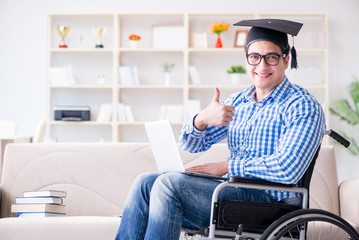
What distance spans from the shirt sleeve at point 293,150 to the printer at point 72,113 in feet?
14.4

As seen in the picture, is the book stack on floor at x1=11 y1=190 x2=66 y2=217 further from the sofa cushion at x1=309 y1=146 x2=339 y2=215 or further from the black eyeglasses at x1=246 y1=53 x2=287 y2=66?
the sofa cushion at x1=309 y1=146 x2=339 y2=215

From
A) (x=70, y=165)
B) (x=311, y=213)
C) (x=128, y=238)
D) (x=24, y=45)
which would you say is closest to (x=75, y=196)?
(x=70, y=165)

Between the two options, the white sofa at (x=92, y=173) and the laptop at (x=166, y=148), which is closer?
the laptop at (x=166, y=148)

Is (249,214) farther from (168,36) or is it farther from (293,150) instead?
(168,36)

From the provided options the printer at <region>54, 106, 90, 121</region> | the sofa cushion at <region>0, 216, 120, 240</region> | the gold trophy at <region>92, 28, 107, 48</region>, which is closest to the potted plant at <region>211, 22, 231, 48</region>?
the gold trophy at <region>92, 28, 107, 48</region>

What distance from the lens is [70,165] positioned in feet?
9.23

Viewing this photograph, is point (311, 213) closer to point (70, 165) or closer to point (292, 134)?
point (292, 134)

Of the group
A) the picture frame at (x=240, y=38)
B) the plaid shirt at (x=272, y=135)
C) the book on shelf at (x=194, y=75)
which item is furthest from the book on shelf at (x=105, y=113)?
the plaid shirt at (x=272, y=135)

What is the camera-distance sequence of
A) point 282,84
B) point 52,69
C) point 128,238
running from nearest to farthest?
point 128,238 < point 282,84 < point 52,69

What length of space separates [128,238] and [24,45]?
5.00 m

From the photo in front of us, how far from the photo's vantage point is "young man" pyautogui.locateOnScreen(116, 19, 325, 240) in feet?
5.56

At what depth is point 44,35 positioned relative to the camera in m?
6.30

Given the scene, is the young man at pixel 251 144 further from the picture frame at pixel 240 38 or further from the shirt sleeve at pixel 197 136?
the picture frame at pixel 240 38

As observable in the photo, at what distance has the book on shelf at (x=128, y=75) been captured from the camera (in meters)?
6.05
